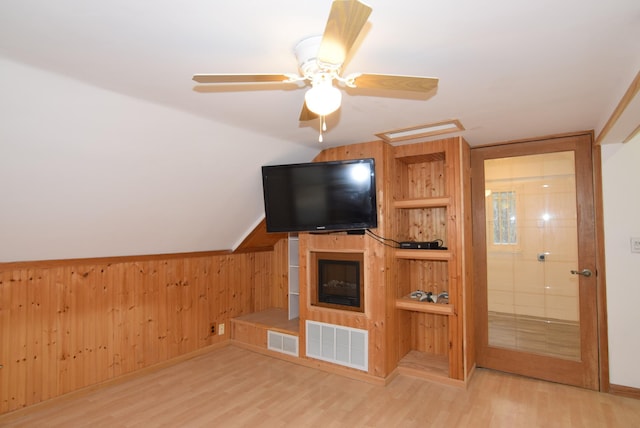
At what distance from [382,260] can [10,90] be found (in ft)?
9.95

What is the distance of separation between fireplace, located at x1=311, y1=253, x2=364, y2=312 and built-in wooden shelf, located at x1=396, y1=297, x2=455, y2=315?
1.40 ft

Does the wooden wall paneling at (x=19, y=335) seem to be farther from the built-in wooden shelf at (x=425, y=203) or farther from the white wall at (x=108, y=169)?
the built-in wooden shelf at (x=425, y=203)

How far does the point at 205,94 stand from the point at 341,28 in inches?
54.5

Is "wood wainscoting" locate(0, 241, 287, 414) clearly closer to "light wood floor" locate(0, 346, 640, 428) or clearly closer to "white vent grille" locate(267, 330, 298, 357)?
"light wood floor" locate(0, 346, 640, 428)

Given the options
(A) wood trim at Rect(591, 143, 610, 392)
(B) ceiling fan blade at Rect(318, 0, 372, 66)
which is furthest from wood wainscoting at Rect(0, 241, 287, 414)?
(A) wood trim at Rect(591, 143, 610, 392)

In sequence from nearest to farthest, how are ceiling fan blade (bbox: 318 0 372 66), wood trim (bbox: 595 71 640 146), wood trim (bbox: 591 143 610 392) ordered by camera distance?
ceiling fan blade (bbox: 318 0 372 66) < wood trim (bbox: 595 71 640 146) < wood trim (bbox: 591 143 610 392)

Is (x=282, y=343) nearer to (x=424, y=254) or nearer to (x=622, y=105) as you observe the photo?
(x=424, y=254)

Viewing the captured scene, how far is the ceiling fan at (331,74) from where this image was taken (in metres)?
1.15

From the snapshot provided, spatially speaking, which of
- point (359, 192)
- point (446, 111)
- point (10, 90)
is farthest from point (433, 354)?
point (10, 90)

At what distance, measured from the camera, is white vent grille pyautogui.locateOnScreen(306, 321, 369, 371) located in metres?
3.52

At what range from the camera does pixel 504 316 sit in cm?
363

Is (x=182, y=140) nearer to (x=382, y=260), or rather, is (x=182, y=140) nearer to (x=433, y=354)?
(x=382, y=260)

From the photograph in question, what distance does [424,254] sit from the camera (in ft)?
11.4

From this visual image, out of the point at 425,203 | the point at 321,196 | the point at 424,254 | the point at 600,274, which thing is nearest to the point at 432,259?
the point at 424,254
